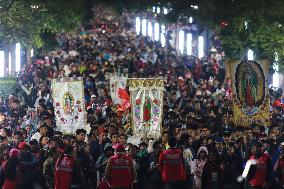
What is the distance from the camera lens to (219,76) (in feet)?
119

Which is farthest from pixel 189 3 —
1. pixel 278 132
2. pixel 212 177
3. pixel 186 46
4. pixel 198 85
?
pixel 186 46

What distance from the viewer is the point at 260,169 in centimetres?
1534

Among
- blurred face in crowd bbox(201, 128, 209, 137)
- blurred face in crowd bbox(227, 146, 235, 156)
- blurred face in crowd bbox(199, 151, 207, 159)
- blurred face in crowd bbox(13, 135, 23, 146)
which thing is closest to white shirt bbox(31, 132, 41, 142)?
blurred face in crowd bbox(13, 135, 23, 146)

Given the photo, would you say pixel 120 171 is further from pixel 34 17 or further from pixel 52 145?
pixel 34 17

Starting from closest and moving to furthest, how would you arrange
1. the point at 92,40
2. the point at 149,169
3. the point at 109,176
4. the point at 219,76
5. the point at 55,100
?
the point at 109,176 < the point at 149,169 < the point at 55,100 < the point at 219,76 < the point at 92,40

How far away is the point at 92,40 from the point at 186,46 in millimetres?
17969

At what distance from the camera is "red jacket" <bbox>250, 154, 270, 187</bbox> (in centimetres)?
1530

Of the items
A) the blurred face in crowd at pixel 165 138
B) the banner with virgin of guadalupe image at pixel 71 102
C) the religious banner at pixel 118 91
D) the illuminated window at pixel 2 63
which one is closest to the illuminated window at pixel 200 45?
the illuminated window at pixel 2 63

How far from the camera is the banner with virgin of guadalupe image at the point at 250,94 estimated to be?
18.9 metres

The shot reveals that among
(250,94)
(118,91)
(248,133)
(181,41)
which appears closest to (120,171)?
(248,133)

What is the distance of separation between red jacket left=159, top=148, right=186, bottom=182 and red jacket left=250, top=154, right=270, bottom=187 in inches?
59.3

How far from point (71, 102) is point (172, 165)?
179 inches

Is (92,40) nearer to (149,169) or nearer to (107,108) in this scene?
(107,108)

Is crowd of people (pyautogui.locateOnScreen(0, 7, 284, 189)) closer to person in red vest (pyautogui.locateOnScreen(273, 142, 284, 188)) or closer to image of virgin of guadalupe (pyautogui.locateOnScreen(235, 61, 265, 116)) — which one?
person in red vest (pyautogui.locateOnScreen(273, 142, 284, 188))
